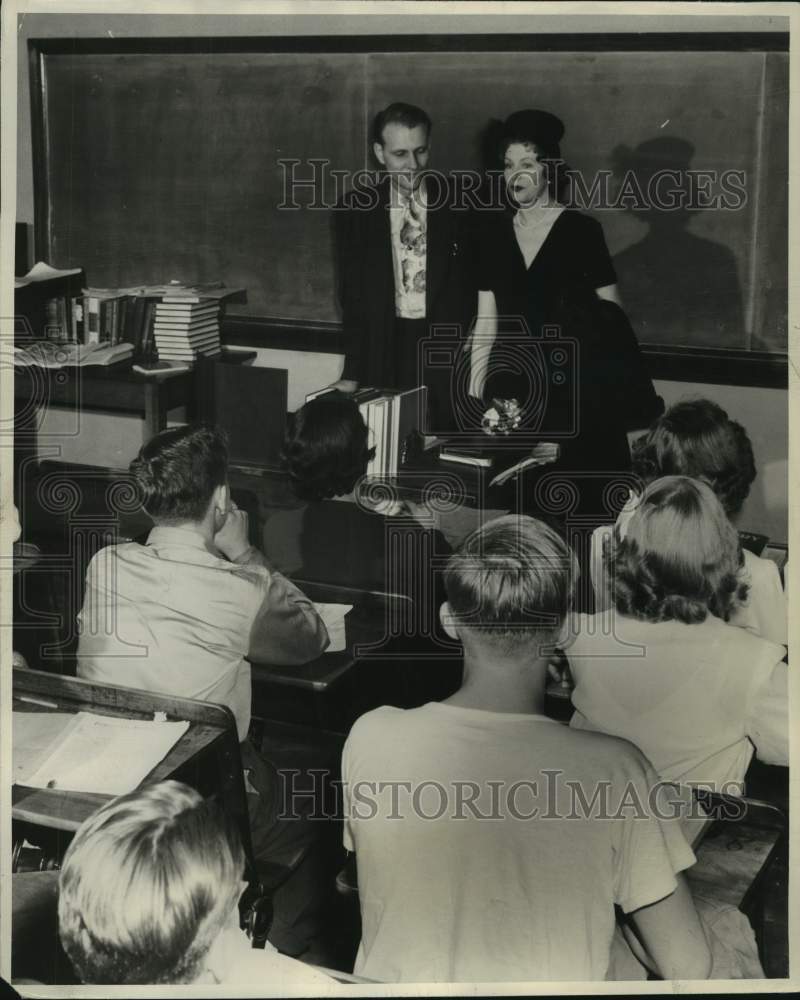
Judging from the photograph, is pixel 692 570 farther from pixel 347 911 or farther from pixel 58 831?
pixel 58 831

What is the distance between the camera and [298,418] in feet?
8.89

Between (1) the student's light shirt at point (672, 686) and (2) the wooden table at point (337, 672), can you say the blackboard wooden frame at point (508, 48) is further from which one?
(2) the wooden table at point (337, 672)

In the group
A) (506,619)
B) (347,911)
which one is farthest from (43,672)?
(506,619)

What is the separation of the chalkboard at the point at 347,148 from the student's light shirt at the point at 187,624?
722 mm

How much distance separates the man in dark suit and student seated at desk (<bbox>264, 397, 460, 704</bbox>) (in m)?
0.18

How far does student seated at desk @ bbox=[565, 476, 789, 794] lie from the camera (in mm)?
2439

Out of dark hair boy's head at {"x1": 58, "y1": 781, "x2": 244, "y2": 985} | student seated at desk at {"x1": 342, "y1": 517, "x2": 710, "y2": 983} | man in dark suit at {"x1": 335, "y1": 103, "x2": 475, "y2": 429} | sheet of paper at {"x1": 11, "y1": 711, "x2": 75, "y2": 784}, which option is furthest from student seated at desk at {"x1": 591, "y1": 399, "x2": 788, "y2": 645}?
sheet of paper at {"x1": 11, "y1": 711, "x2": 75, "y2": 784}

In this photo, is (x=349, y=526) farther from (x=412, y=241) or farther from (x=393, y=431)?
(x=412, y=241)

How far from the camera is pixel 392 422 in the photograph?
8.63 feet

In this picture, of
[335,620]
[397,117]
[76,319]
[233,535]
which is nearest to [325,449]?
[233,535]

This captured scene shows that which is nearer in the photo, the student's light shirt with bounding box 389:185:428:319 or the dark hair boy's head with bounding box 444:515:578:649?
the dark hair boy's head with bounding box 444:515:578:649

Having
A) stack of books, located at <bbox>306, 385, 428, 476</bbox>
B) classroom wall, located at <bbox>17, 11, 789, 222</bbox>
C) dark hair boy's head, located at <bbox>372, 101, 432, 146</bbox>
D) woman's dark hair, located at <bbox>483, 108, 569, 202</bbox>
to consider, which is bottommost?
stack of books, located at <bbox>306, 385, 428, 476</bbox>

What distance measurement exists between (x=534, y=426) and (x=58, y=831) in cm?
144

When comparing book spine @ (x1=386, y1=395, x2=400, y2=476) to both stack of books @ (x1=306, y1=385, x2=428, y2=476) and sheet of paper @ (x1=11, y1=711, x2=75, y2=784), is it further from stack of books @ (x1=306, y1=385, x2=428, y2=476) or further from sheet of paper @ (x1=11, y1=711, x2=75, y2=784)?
sheet of paper @ (x1=11, y1=711, x2=75, y2=784)
